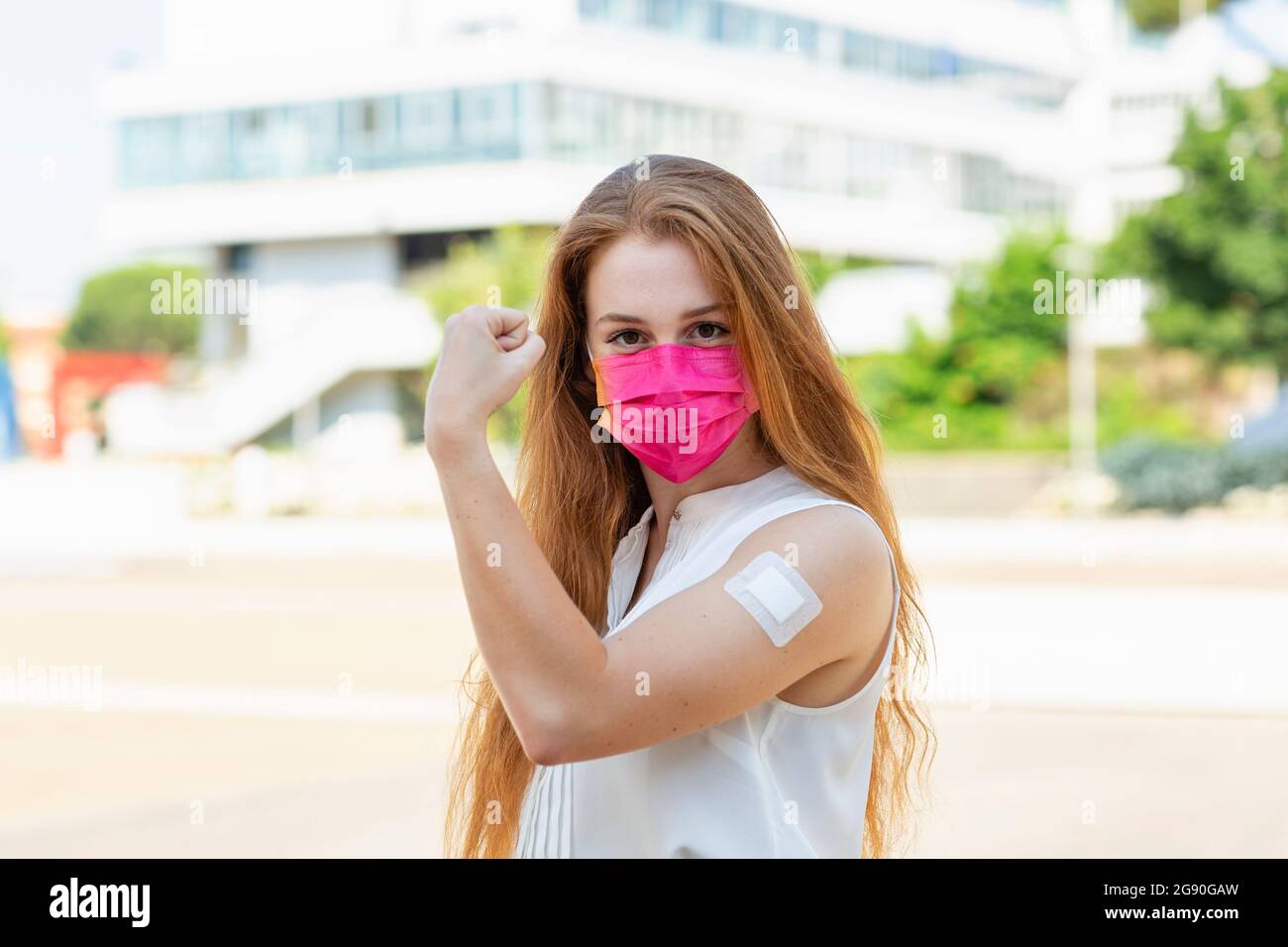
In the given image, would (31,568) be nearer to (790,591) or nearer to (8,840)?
(8,840)

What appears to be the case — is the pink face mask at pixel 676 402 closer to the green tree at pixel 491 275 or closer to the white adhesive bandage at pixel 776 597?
the white adhesive bandage at pixel 776 597

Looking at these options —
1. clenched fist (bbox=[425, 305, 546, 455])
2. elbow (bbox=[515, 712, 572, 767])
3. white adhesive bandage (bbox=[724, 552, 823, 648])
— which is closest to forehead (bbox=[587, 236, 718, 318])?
clenched fist (bbox=[425, 305, 546, 455])

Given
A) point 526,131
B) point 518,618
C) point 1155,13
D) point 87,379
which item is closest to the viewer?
point 518,618

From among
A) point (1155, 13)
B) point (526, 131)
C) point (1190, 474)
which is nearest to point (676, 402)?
point (1190, 474)

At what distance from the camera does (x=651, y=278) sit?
6.22ft

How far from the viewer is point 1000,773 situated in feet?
25.2

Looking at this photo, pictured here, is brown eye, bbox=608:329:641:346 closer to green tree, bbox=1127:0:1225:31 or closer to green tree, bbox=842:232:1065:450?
green tree, bbox=842:232:1065:450

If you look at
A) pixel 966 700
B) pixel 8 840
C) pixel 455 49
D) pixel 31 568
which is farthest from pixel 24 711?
pixel 455 49

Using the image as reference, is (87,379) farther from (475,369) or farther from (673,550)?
(475,369)

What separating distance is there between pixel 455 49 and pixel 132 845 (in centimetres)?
4036

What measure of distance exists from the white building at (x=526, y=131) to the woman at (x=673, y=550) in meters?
41.3

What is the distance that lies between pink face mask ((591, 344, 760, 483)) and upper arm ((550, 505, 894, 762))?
0.65 feet

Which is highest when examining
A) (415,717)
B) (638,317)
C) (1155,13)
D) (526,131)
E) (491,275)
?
(1155,13)

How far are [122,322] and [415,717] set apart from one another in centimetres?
8145
